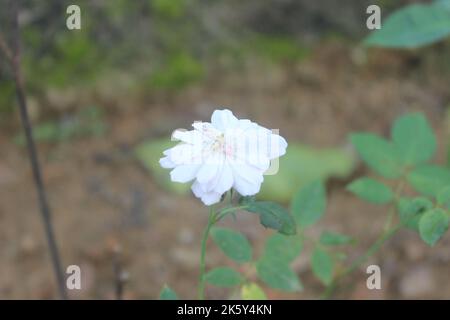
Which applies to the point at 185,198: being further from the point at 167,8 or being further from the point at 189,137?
the point at 189,137

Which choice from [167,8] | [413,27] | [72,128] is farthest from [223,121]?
[167,8]

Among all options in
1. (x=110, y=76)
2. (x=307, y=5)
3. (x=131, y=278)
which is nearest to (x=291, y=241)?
(x=131, y=278)

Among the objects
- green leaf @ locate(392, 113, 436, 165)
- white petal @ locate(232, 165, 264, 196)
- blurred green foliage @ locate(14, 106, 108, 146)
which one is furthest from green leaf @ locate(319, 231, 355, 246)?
blurred green foliage @ locate(14, 106, 108, 146)

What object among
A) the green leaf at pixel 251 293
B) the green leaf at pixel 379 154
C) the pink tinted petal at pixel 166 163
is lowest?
the green leaf at pixel 251 293


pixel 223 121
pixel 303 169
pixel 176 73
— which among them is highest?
pixel 176 73

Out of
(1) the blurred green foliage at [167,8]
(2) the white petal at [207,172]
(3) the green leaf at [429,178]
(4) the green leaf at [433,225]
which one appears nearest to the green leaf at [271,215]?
(2) the white petal at [207,172]

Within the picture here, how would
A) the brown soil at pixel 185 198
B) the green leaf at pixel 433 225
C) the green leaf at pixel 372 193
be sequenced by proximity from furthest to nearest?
1. the brown soil at pixel 185 198
2. the green leaf at pixel 372 193
3. the green leaf at pixel 433 225

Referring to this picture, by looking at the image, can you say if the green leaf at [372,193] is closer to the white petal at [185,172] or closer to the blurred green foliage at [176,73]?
the white petal at [185,172]
